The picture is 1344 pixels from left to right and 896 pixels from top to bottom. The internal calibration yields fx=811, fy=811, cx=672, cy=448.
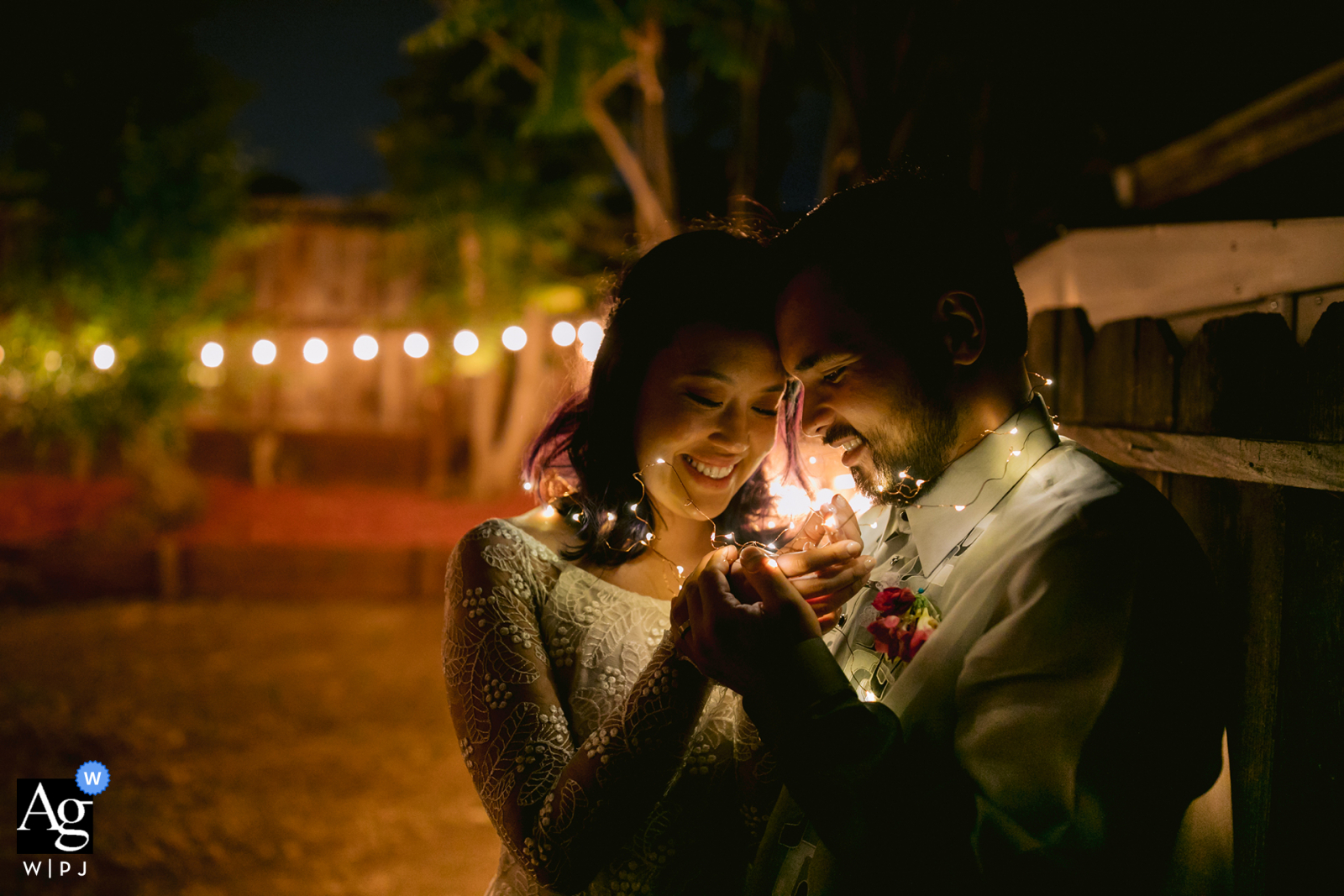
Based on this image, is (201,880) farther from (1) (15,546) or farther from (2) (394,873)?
(1) (15,546)

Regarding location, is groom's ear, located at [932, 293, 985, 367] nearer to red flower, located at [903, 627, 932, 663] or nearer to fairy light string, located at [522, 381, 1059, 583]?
fairy light string, located at [522, 381, 1059, 583]

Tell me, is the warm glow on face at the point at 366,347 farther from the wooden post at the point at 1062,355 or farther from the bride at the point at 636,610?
the wooden post at the point at 1062,355

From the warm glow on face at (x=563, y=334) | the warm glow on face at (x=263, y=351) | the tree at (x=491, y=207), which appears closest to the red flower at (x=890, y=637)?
the warm glow on face at (x=563, y=334)

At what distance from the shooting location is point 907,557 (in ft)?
6.45

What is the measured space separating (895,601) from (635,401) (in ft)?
3.26

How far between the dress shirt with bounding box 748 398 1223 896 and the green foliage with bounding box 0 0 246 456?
1151cm

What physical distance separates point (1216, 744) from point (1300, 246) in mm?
2039

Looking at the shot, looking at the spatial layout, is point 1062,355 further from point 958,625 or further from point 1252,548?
point 958,625

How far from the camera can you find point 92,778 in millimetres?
5527

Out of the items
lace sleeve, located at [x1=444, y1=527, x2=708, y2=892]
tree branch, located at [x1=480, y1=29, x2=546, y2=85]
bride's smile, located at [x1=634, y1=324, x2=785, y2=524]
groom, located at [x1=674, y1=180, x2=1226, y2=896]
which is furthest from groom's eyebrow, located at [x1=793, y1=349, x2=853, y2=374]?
tree branch, located at [x1=480, y1=29, x2=546, y2=85]

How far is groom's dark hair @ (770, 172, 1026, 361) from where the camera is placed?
5.79 feet

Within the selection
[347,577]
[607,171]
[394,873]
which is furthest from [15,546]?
[607,171]

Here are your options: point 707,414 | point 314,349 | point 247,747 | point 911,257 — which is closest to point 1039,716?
point 911,257

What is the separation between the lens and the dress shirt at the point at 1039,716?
4.31ft
